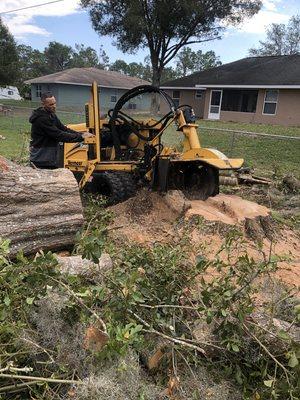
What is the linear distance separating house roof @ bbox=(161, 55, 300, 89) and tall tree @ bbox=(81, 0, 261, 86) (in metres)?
2.49

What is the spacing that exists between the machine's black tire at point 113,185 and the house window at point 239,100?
21067 millimetres

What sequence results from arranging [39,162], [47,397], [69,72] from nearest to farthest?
[47,397], [39,162], [69,72]

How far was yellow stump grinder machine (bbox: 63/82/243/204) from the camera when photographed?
255 inches

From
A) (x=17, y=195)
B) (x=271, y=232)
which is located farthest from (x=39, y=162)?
(x=271, y=232)

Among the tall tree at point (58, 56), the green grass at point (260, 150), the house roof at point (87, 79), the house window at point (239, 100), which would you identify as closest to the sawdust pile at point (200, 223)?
the green grass at point (260, 150)

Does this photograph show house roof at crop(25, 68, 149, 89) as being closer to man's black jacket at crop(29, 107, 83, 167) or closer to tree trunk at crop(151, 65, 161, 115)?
tree trunk at crop(151, 65, 161, 115)

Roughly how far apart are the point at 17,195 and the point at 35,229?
349 millimetres

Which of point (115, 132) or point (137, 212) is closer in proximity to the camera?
point (137, 212)

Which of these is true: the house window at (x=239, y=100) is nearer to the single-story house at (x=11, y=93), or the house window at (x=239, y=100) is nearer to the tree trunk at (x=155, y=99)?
the tree trunk at (x=155, y=99)

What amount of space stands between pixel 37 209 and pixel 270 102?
76.9 ft

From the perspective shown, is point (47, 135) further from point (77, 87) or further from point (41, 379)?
point (77, 87)

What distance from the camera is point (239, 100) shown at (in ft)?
87.7

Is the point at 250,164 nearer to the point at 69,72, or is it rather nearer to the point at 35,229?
the point at 35,229

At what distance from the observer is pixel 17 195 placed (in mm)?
3926
